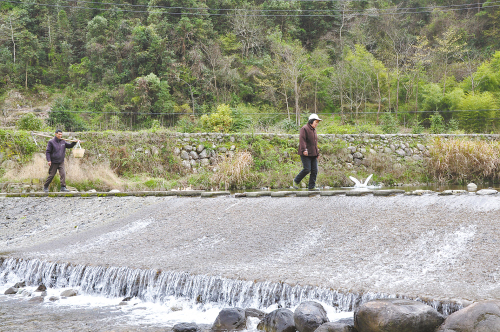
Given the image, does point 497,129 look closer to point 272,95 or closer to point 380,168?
point 380,168

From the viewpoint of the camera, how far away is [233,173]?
14.2 meters

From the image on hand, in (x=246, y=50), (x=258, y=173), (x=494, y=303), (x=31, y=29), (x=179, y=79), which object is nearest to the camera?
(x=494, y=303)

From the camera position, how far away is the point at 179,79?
3056cm

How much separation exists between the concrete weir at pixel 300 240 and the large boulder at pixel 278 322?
0.51 meters

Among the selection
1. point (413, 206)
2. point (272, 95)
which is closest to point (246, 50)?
point (272, 95)

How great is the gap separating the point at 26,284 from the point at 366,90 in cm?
2834

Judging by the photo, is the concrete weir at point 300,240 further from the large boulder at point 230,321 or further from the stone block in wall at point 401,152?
the stone block in wall at point 401,152

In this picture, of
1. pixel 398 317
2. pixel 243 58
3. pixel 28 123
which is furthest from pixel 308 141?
pixel 243 58

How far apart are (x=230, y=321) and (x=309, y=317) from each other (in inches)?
36.2

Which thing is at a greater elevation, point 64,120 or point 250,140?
point 64,120

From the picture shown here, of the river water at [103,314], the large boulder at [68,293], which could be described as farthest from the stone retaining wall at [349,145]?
the river water at [103,314]

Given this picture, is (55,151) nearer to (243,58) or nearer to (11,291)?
(11,291)

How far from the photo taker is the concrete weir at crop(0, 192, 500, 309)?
511cm

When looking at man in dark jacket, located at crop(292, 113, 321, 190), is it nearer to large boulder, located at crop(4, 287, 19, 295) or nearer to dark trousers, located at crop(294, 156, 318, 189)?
dark trousers, located at crop(294, 156, 318, 189)
